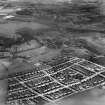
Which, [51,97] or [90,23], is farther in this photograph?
[90,23]

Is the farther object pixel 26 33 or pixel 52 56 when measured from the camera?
pixel 26 33

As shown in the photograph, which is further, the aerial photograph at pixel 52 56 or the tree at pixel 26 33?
the tree at pixel 26 33

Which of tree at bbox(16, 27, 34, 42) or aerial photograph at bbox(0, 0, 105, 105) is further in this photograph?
tree at bbox(16, 27, 34, 42)

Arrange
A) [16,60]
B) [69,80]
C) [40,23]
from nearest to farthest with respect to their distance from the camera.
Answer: [69,80] < [16,60] < [40,23]

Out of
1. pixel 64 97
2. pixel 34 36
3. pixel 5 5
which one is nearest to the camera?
pixel 64 97

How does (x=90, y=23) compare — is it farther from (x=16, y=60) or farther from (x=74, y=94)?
(x=74, y=94)

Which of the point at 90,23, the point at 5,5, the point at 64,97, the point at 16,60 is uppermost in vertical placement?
the point at 5,5

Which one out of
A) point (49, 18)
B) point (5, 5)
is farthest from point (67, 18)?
point (5, 5)

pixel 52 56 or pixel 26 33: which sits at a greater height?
pixel 26 33
